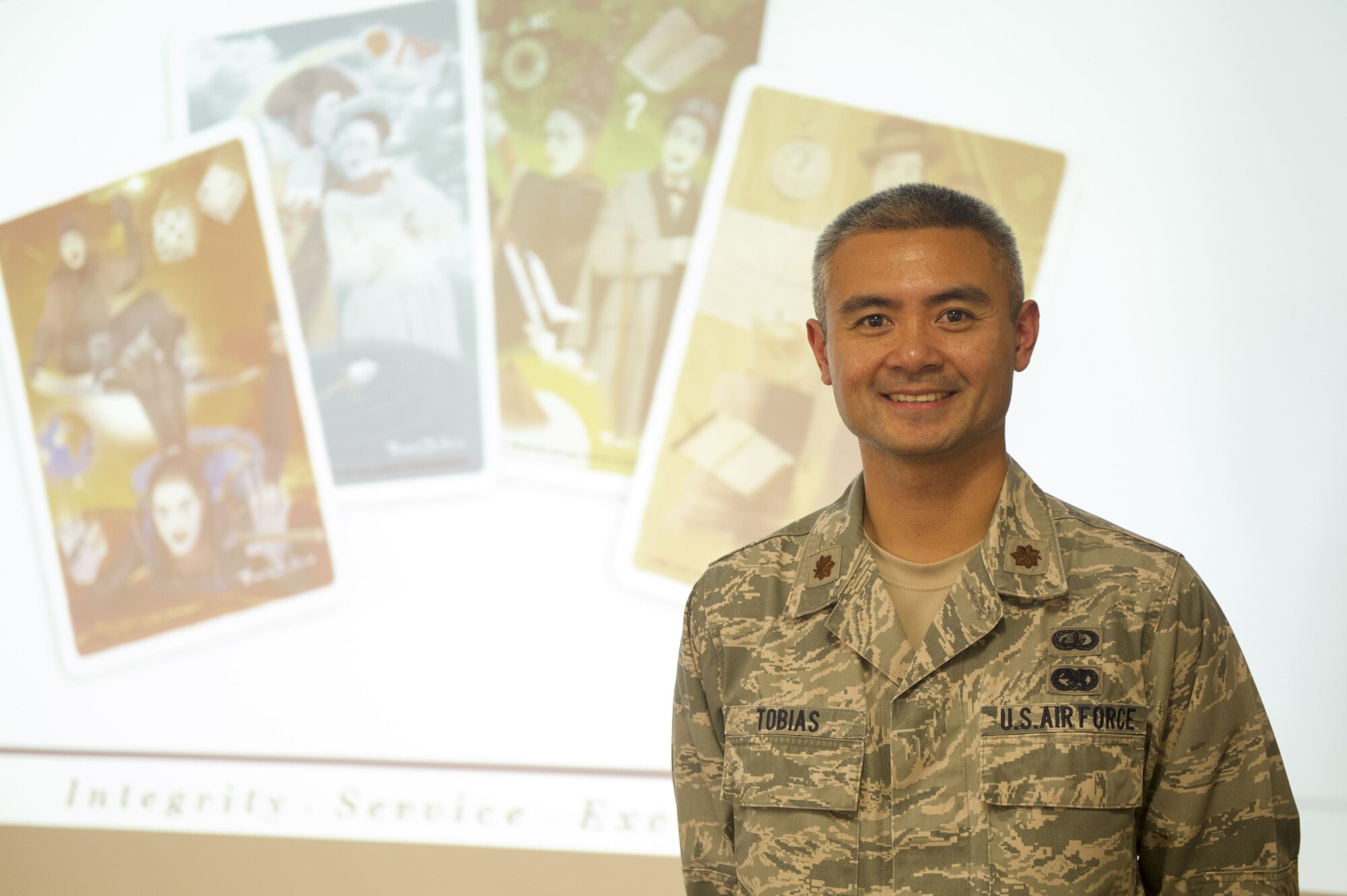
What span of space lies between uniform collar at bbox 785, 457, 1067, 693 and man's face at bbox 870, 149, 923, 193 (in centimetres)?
111

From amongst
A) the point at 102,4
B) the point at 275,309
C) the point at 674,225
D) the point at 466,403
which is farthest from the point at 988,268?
the point at 102,4

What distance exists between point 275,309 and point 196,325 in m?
0.17

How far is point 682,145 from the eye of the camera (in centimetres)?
208

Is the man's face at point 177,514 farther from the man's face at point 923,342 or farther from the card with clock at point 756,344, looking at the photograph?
the man's face at point 923,342

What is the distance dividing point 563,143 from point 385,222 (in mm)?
379

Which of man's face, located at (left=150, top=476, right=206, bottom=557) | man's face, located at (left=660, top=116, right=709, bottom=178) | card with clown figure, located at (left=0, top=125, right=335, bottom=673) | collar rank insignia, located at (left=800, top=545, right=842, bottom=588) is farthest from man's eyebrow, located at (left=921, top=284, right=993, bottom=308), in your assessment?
man's face, located at (left=150, top=476, right=206, bottom=557)

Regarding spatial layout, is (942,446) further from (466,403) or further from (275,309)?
(275,309)

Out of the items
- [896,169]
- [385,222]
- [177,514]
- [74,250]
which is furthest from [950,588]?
[74,250]

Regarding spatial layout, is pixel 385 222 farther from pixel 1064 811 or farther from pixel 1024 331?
pixel 1064 811

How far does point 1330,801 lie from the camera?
184 cm

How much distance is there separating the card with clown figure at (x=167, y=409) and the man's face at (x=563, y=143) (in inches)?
22.3

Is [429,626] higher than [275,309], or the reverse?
[275,309]

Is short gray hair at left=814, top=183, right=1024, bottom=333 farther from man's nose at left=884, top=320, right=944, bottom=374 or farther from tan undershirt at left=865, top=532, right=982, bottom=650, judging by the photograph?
tan undershirt at left=865, top=532, right=982, bottom=650

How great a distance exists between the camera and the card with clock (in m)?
2.03
